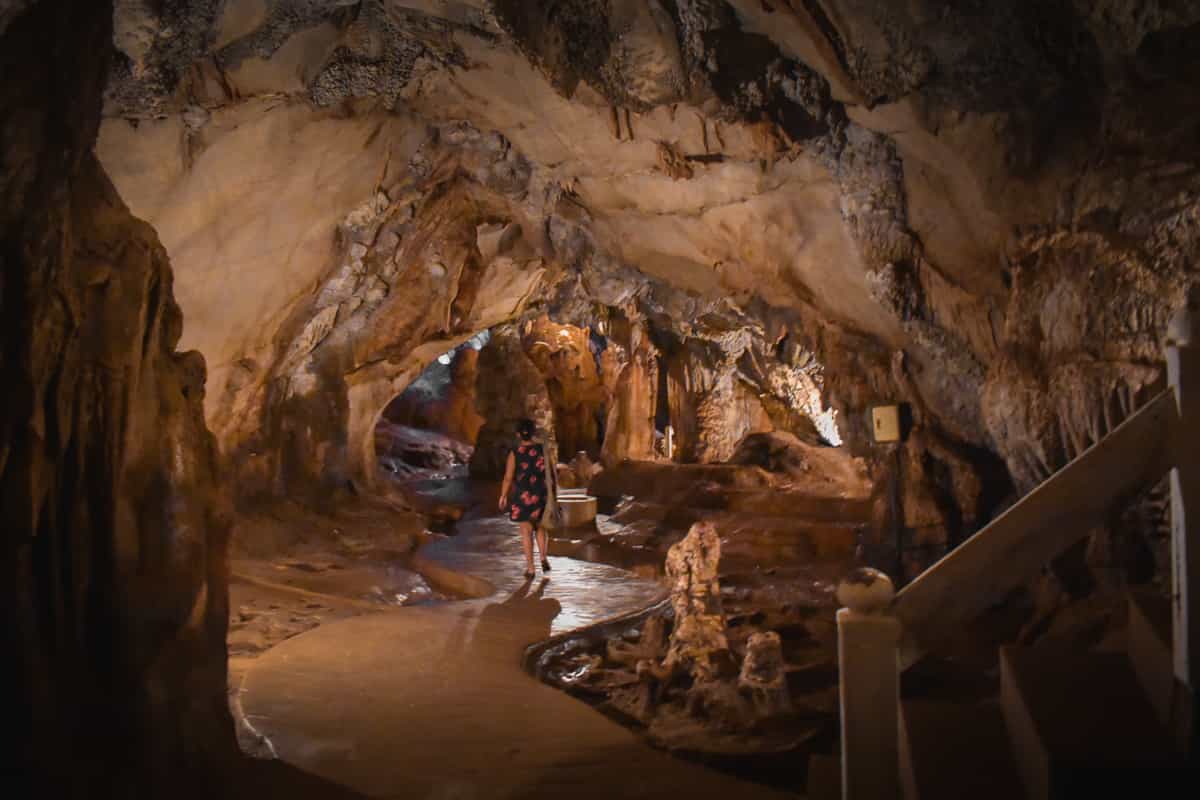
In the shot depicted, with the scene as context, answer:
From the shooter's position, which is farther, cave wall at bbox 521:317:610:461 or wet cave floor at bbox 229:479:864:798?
cave wall at bbox 521:317:610:461

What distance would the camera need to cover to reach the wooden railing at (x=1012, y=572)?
8.04 feet

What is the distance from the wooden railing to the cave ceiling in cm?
348

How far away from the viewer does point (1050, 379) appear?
6.61 meters

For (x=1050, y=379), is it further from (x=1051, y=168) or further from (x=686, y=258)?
(x=686, y=258)

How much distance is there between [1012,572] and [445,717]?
2.89m

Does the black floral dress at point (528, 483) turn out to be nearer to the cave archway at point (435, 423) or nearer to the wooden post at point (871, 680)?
the wooden post at point (871, 680)

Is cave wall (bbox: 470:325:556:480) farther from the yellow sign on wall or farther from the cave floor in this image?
the cave floor

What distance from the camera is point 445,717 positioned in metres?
4.24

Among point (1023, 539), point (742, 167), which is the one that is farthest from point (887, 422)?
point (1023, 539)

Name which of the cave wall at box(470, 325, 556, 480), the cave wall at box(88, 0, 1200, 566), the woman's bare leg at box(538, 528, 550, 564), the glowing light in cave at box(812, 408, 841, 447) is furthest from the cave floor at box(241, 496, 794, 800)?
the cave wall at box(470, 325, 556, 480)

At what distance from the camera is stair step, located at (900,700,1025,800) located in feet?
8.25

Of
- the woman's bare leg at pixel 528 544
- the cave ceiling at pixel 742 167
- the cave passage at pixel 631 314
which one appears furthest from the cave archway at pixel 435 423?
the woman's bare leg at pixel 528 544

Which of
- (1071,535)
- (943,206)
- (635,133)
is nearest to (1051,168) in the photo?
(943,206)

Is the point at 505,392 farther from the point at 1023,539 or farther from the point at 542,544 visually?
the point at 1023,539
